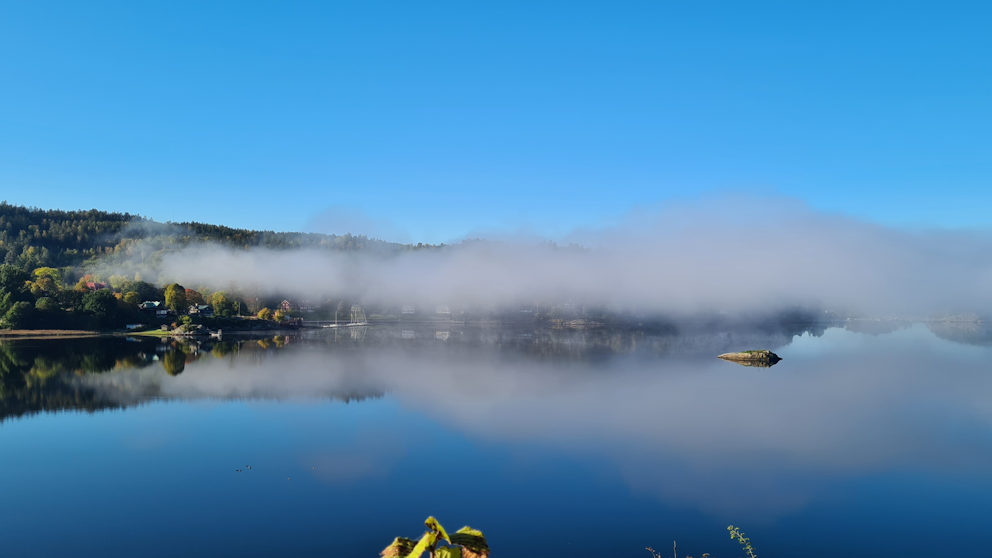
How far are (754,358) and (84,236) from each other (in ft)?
476

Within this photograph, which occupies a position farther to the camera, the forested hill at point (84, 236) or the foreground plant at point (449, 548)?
the forested hill at point (84, 236)

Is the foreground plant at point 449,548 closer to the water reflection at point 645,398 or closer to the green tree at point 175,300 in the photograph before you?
the water reflection at point 645,398

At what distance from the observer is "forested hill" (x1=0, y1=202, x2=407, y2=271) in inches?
4252

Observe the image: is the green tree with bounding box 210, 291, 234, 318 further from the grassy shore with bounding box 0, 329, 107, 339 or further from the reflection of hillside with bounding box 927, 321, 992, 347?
the reflection of hillside with bounding box 927, 321, 992, 347

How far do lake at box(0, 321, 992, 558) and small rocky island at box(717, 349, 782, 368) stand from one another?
488 inches

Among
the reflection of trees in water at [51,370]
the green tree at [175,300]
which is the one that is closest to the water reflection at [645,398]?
the reflection of trees in water at [51,370]

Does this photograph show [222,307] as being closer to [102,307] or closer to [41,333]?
[102,307]

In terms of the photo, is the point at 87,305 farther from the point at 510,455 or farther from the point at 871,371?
the point at 871,371

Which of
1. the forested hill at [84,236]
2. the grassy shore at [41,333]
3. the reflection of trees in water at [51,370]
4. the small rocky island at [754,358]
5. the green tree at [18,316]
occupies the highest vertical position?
the forested hill at [84,236]

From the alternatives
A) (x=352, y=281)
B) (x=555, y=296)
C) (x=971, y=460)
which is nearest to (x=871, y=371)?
(x=971, y=460)

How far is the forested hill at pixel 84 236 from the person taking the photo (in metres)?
108

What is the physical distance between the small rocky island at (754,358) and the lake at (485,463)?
12403 mm

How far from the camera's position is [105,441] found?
19.1m

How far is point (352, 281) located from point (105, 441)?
458 feet
